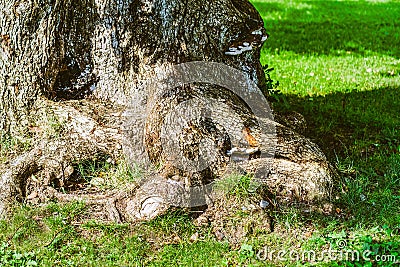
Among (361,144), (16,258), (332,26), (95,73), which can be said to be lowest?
(16,258)

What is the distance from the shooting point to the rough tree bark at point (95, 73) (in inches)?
159

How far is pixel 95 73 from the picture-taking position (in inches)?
174

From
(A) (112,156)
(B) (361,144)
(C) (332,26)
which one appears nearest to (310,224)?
(A) (112,156)

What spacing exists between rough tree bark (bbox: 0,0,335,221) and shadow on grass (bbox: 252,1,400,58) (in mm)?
4927

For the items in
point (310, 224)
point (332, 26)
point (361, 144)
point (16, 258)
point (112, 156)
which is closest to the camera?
point (16, 258)

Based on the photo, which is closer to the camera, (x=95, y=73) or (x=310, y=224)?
(x=310, y=224)

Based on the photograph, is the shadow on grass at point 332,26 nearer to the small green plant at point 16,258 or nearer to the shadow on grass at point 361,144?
the shadow on grass at point 361,144

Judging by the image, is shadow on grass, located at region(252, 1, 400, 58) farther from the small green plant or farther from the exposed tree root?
the small green plant

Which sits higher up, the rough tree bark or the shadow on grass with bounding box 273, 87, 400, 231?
the rough tree bark

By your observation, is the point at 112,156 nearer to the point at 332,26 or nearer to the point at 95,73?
the point at 95,73

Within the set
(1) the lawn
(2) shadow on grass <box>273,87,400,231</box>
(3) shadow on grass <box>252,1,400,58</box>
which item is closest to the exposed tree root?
(1) the lawn

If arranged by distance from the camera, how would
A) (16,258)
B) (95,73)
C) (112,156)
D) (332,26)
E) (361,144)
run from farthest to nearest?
(332,26)
(361,144)
(95,73)
(112,156)
(16,258)

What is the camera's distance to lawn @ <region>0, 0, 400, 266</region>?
3.50 meters

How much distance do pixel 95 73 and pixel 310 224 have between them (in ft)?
6.70
